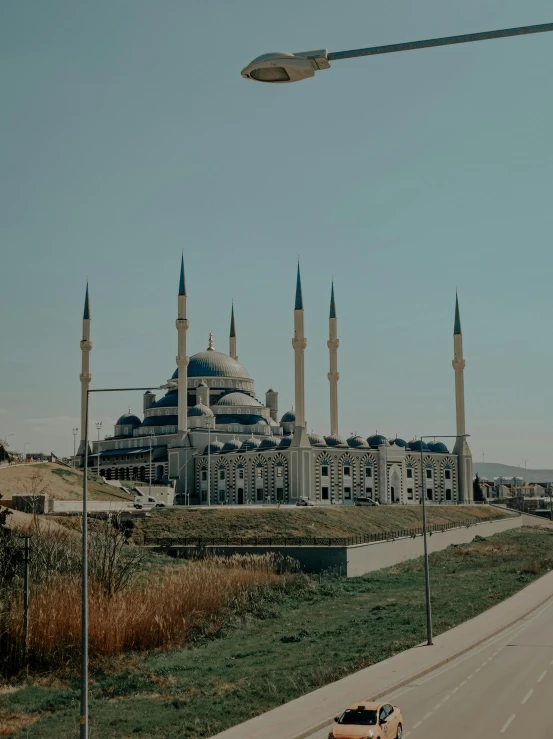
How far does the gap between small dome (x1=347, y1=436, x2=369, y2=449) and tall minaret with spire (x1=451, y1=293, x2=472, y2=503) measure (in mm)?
11999

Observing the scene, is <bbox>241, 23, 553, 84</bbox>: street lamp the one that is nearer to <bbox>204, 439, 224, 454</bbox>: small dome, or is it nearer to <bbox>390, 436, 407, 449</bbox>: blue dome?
<bbox>204, 439, 224, 454</bbox>: small dome

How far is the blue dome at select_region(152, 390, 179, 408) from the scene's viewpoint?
122 meters

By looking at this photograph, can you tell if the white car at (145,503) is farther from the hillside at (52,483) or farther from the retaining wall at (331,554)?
the retaining wall at (331,554)

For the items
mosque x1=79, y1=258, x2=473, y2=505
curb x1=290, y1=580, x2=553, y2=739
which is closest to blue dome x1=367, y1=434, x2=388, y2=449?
mosque x1=79, y1=258, x2=473, y2=505

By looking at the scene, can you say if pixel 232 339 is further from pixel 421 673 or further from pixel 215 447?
pixel 421 673

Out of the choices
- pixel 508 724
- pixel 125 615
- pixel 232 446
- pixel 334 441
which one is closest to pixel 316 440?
pixel 334 441

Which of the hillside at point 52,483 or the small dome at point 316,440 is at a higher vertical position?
the small dome at point 316,440

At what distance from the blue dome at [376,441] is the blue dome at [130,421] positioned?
1303 inches

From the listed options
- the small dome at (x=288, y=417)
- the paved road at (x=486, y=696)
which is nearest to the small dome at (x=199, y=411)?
the small dome at (x=288, y=417)

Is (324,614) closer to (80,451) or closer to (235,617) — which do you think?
(235,617)

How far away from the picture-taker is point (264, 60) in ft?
34.1

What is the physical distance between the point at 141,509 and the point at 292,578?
84.9 feet

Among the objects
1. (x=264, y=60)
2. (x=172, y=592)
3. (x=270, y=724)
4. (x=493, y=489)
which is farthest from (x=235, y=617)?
(x=493, y=489)

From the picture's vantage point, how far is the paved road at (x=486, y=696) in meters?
21.2
